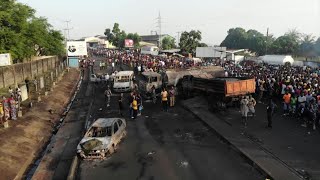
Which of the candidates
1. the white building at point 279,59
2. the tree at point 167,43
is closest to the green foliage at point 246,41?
the tree at point 167,43

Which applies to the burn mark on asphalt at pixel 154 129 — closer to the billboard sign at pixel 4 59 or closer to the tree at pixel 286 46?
the billboard sign at pixel 4 59

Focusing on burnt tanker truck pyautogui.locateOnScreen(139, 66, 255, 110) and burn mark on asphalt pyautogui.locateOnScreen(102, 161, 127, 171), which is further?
burnt tanker truck pyautogui.locateOnScreen(139, 66, 255, 110)

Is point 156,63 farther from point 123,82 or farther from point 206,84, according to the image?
point 206,84

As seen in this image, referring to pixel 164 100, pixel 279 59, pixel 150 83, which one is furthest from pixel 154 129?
pixel 279 59

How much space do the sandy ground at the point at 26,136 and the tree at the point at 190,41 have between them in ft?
188

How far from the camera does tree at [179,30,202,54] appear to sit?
87.6 m

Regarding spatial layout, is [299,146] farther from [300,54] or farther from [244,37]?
[244,37]

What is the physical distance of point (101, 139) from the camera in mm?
17328

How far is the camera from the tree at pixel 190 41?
287ft

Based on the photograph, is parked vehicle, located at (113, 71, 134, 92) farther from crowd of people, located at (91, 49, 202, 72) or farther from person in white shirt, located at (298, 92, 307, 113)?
person in white shirt, located at (298, 92, 307, 113)

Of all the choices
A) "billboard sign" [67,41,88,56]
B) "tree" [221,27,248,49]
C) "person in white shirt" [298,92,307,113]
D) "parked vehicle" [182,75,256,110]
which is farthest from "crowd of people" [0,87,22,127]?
"tree" [221,27,248,49]

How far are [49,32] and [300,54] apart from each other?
2207 inches

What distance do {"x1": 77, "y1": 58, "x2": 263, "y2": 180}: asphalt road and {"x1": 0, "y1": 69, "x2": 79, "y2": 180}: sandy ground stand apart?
12.6ft

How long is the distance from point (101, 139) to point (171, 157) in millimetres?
3465
